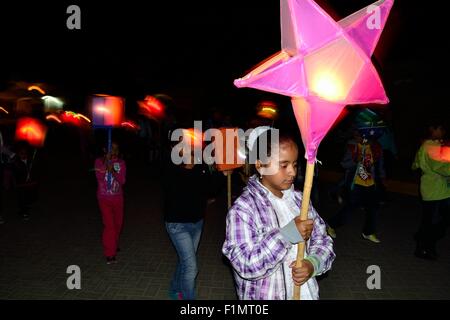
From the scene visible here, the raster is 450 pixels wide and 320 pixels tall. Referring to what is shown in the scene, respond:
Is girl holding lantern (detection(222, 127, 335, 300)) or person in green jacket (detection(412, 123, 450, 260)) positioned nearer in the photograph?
girl holding lantern (detection(222, 127, 335, 300))

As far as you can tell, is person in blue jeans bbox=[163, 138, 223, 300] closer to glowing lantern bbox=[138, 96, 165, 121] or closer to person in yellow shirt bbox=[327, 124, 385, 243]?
person in yellow shirt bbox=[327, 124, 385, 243]

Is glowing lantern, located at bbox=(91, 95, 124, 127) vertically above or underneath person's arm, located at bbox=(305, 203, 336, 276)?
above

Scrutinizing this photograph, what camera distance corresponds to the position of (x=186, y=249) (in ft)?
11.9

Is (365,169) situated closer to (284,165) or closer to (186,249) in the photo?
(186,249)

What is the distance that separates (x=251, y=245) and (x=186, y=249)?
72.1 inches

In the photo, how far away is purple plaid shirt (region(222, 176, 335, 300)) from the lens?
74.0 inches

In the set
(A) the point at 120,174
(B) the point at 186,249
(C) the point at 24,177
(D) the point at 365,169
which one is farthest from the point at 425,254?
(C) the point at 24,177

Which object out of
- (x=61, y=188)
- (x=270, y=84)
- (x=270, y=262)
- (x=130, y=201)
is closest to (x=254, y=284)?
(x=270, y=262)

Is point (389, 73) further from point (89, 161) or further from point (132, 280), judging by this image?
point (89, 161)

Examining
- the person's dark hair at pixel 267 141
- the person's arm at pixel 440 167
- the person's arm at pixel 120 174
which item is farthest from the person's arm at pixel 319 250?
the person's arm at pixel 440 167

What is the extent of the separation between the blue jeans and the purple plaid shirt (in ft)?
4.97

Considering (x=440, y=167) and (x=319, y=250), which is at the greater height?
(x=440, y=167)

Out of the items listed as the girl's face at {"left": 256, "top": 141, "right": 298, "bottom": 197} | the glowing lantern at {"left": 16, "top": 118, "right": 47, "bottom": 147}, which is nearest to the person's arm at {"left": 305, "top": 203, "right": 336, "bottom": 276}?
the girl's face at {"left": 256, "top": 141, "right": 298, "bottom": 197}

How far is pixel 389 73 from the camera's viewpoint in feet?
43.4
